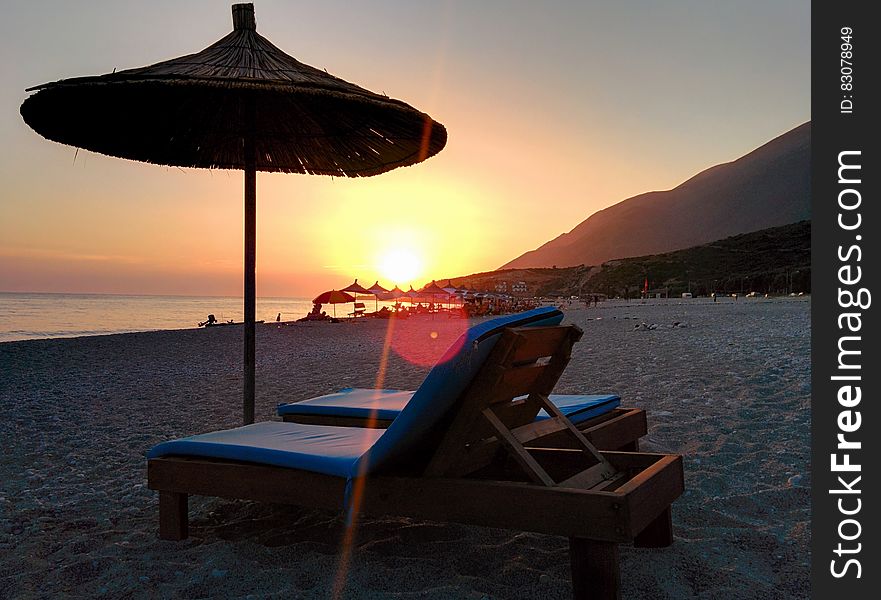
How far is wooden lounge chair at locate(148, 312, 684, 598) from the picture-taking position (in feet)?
6.09

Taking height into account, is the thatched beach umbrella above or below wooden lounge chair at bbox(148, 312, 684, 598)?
above

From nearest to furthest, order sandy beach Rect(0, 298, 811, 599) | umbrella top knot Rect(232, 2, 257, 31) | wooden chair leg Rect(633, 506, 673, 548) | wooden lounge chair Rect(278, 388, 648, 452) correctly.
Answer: sandy beach Rect(0, 298, 811, 599) → wooden chair leg Rect(633, 506, 673, 548) → wooden lounge chair Rect(278, 388, 648, 452) → umbrella top knot Rect(232, 2, 257, 31)

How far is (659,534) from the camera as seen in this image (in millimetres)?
2467

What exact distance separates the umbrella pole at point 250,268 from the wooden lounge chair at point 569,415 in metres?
0.52

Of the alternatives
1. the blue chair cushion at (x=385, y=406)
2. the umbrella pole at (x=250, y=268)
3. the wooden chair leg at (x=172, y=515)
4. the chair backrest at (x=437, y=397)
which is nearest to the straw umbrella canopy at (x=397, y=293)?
the umbrella pole at (x=250, y=268)

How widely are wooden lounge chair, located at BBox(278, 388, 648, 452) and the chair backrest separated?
0.98 m

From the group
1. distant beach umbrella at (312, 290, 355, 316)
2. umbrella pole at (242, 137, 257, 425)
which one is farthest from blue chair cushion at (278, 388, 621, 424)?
distant beach umbrella at (312, 290, 355, 316)

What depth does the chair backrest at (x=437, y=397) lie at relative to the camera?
1942 millimetres

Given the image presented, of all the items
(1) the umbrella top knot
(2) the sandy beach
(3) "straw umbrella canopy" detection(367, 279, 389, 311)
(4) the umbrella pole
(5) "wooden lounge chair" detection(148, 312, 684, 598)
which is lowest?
(2) the sandy beach

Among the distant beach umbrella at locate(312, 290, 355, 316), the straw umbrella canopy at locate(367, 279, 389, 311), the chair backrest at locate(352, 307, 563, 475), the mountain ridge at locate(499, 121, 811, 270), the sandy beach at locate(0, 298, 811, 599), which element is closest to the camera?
the chair backrest at locate(352, 307, 563, 475)

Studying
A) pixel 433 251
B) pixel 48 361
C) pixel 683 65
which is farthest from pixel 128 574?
pixel 433 251

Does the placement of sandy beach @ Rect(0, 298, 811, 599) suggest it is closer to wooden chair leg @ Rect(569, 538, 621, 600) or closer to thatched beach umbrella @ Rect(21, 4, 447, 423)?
wooden chair leg @ Rect(569, 538, 621, 600)

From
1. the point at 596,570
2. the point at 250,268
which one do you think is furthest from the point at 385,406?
the point at 596,570

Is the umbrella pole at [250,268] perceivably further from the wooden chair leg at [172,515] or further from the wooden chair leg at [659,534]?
the wooden chair leg at [659,534]
